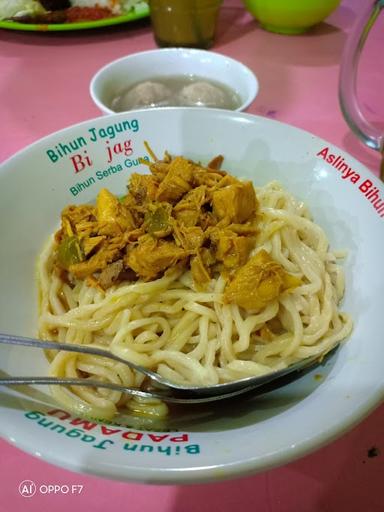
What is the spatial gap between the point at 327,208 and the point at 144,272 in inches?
21.5

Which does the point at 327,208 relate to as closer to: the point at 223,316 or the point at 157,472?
the point at 223,316

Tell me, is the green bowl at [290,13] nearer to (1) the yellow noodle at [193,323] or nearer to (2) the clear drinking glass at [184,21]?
(2) the clear drinking glass at [184,21]

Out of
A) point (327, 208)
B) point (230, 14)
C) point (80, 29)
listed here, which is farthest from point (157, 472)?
point (230, 14)

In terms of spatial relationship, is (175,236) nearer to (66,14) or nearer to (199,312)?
(199,312)

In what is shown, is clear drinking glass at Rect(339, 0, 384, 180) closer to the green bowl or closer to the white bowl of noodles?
the white bowl of noodles

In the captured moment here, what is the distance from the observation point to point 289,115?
2.11 meters

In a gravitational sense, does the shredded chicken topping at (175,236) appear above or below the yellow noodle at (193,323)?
above

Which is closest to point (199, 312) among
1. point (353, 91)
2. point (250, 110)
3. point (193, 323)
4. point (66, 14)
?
point (193, 323)

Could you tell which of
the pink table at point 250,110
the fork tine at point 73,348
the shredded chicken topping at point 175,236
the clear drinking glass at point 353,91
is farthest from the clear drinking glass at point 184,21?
the fork tine at point 73,348

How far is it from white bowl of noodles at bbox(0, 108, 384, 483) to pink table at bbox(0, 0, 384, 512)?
18 cm

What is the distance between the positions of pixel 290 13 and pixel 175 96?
1.13m

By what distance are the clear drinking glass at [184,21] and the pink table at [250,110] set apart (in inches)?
10.0

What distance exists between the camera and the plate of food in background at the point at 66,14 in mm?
2641

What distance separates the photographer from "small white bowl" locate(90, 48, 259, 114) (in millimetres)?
1854
